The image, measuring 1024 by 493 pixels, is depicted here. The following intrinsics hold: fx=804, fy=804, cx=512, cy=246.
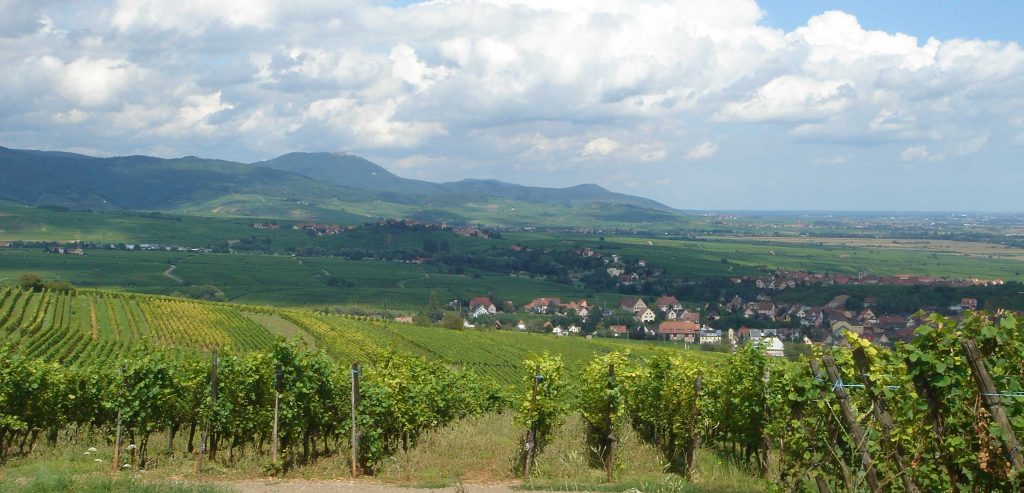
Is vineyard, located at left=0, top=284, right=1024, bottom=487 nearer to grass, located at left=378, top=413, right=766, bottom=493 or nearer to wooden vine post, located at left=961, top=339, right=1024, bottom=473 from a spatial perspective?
wooden vine post, located at left=961, top=339, right=1024, bottom=473

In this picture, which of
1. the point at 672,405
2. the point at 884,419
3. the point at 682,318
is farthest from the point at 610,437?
the point at 682,318

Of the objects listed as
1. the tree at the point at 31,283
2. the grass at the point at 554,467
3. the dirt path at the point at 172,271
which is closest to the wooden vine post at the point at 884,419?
the grass at the point at 554,467

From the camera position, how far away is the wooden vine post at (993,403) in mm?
6125

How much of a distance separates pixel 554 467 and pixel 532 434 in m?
0.69

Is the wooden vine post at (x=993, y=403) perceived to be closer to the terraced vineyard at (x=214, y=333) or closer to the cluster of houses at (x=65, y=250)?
the terraced vineyard at (x=214, y=333)

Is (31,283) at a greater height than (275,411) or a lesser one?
lesser

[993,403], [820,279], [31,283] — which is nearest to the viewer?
[993,403]

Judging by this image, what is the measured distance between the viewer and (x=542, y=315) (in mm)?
98875

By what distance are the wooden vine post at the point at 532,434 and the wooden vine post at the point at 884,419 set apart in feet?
21.1

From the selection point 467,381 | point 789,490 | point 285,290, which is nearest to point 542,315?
point 285,290

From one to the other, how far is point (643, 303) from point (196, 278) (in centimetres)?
6120

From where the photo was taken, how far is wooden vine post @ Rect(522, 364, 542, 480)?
42.4 feet

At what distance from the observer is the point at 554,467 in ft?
43.6

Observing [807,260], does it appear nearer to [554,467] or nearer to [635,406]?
[635,406]
